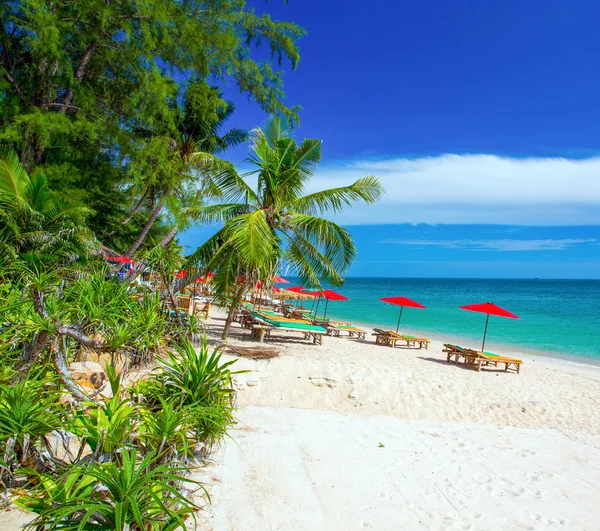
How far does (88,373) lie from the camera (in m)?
4.68

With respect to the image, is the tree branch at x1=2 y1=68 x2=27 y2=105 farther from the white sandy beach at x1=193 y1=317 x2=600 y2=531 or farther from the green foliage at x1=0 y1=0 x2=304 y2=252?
the white sandy beach at x1=193 y1=317 x2=600 y2=531

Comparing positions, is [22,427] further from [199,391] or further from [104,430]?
[199,391]

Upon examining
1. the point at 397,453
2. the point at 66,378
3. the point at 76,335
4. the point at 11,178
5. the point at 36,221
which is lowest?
the point at 397,453

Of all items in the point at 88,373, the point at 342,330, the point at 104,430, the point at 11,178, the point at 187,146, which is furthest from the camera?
the point at 342,330

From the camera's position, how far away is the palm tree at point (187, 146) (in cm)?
996

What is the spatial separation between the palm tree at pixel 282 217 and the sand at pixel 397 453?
84.4 inches

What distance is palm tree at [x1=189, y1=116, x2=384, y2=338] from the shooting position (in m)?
9.05

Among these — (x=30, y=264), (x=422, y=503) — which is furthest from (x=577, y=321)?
(x=30, y=264)

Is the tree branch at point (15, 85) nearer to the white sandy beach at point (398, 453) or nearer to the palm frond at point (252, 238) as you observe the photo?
the palm frond at point (252, 238)

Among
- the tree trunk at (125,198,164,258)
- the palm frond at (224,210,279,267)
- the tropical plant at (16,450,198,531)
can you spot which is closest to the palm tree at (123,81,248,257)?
the tree trunk at (125,198,164,258)

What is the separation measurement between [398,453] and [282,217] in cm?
603

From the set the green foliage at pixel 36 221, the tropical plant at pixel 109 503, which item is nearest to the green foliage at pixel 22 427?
the tropical plant at pixel 109 503

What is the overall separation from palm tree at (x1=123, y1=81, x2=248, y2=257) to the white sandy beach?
4978 millimetres

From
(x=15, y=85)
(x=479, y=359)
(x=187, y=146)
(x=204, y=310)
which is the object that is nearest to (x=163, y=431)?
(x=204, y=310)
